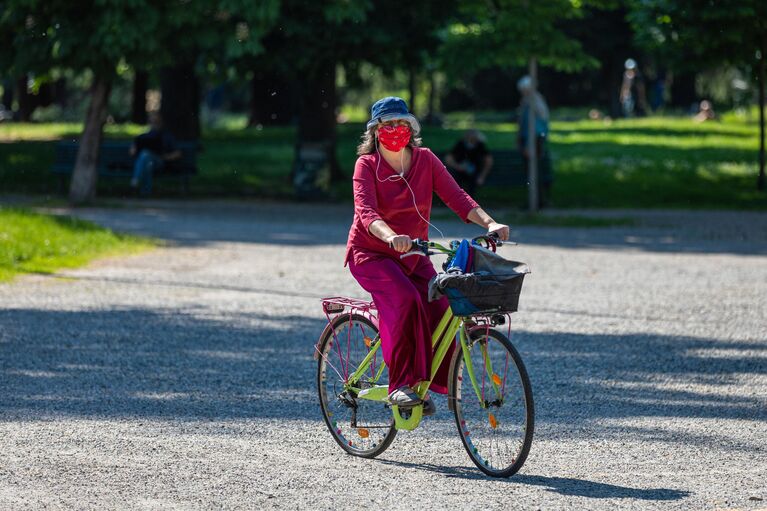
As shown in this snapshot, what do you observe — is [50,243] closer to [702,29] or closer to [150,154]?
[150,154]

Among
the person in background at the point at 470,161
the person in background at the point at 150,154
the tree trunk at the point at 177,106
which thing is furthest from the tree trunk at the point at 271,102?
the person in background at the point at 470,161

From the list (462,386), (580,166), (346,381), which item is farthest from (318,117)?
(462,386)

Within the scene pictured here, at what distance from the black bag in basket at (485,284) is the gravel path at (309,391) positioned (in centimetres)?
79

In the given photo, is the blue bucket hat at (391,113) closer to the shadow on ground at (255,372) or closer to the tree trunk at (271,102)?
the shadow on ground at (255,372)

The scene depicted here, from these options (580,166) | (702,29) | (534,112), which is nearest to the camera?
(534,112)

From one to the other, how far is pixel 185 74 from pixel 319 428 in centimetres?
2610

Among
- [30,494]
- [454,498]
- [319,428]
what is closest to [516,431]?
[454,498]

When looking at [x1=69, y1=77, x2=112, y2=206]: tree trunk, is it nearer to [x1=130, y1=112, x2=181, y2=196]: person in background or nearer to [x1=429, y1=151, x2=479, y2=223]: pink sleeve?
[x1=130, y1=112, x2=181, y2=196]: person in background

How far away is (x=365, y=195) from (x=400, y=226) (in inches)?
8.8

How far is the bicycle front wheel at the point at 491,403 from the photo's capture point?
6.20 m

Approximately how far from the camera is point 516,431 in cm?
623

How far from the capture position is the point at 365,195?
20.8ft

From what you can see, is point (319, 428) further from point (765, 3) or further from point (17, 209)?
point (765, 3)

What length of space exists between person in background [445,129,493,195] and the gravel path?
5719mm
